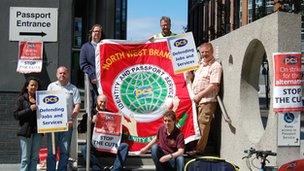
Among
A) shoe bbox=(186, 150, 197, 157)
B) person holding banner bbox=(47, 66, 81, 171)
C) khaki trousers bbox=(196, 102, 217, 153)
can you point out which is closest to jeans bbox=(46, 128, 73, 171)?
person holding banner bbox=(47, 66, 81, 171)

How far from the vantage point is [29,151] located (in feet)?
30.3

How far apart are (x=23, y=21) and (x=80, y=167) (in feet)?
11.2

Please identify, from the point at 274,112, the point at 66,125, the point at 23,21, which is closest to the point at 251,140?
the point at 274,112

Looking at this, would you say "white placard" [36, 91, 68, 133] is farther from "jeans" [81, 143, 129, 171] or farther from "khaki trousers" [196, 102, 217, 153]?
"khaki trousers" [196, 102, 217, 153]

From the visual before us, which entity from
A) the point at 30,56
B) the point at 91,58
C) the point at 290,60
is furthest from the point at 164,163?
the point at 30,56

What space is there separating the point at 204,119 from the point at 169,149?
4.71 ft

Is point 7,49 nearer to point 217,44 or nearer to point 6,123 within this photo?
point 6,123

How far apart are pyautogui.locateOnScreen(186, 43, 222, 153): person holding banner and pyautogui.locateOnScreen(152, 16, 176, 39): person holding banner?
76cm

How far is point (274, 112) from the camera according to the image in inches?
310

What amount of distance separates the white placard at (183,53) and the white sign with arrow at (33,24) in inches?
114

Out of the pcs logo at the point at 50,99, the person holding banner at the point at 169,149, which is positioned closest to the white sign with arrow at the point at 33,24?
the pcs logo at the point at 50,99

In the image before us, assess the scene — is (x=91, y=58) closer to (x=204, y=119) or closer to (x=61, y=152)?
(x=61, y=152)

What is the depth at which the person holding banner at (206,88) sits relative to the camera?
9977mm

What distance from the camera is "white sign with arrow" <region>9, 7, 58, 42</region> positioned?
11.7 meters
